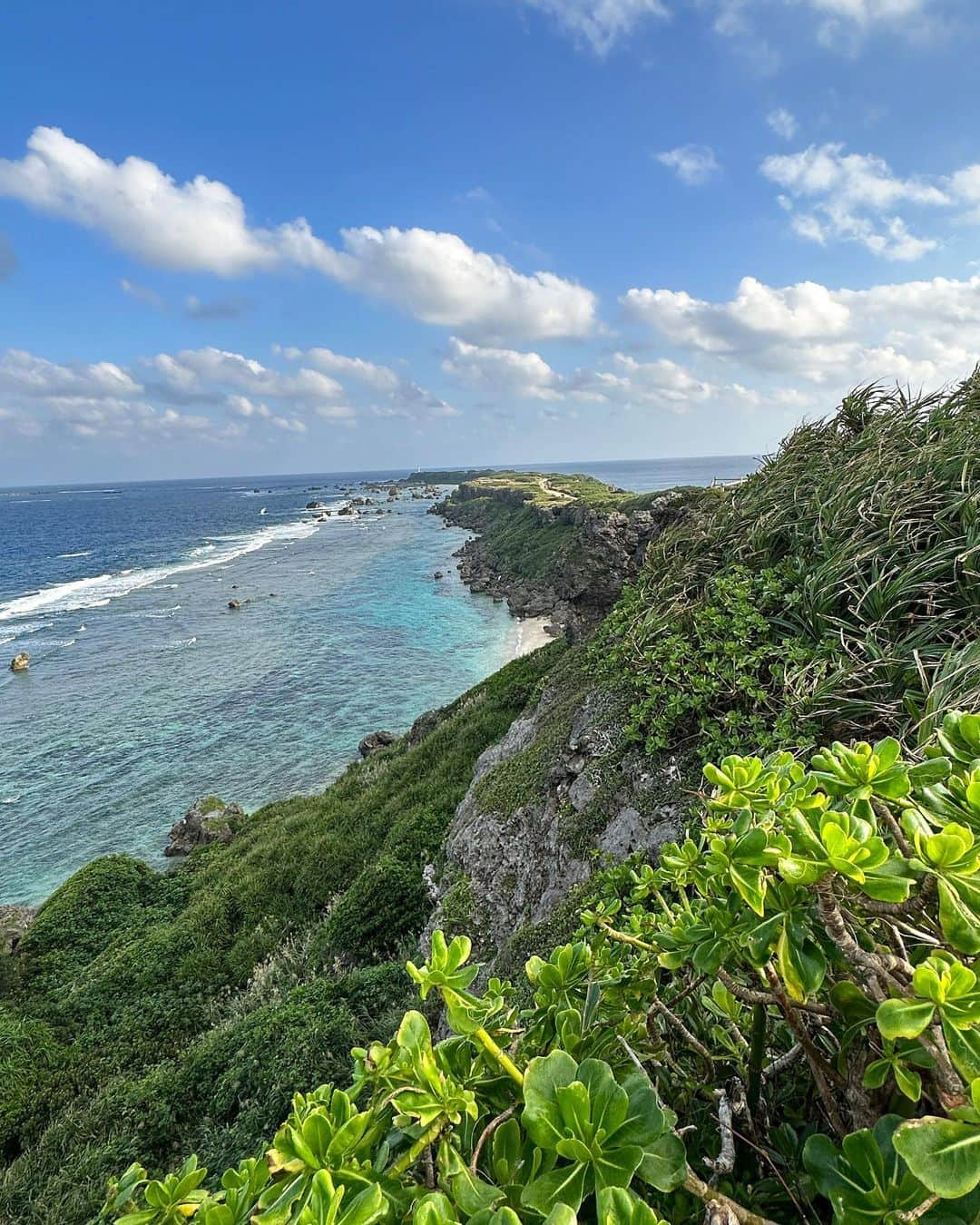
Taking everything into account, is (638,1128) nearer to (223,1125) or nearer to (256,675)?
(223,1125)

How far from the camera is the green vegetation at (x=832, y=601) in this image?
4.59m

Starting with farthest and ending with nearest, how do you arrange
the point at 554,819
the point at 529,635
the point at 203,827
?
the point at 529,635 → the point at 203,827 → the point at 554,819

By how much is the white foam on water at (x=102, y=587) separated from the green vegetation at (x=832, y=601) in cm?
6254

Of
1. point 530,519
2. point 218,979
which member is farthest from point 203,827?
point 530,519

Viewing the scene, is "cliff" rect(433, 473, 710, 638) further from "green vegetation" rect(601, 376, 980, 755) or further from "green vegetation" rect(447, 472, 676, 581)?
"green vegetation" rect(601, 376, 980, 755)

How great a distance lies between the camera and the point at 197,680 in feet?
117

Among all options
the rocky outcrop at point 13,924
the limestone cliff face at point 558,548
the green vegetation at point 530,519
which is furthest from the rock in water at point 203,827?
the green vegetation at point 530,519

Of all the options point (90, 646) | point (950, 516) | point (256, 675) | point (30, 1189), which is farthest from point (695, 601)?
point (90, 646)

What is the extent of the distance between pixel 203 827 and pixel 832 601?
20.4 meters

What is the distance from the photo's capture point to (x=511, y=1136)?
118 cm

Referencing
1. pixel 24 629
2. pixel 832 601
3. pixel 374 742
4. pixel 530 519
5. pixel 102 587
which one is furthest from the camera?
pixel 530 519

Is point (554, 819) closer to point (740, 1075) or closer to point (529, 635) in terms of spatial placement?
point (740, 1075)

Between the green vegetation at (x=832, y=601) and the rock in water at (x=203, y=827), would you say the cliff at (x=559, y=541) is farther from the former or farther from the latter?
the rock in water at (x=203, y=827)

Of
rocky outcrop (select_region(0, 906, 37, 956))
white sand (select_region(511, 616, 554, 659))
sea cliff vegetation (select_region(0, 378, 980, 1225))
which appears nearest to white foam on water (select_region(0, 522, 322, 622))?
white sand (select_region(511, 616, 554, 659))
